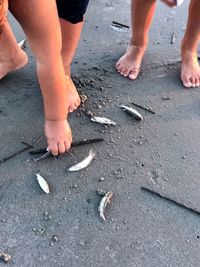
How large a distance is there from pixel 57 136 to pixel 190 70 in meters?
0.91

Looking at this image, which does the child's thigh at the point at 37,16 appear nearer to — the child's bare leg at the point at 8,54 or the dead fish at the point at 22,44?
the child's bare leg at the point at 8,54

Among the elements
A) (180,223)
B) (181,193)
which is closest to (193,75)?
(181,193)

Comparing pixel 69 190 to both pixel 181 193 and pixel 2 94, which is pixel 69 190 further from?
pixel 2 94

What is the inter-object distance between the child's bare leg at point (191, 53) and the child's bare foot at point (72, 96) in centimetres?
60

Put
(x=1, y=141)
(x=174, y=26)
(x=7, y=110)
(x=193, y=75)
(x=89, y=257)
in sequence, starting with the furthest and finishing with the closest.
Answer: (x=174, y=26) → (x=193, y=75) → (x=7, y=110) → (x=1, y=141) → (x=89, y=257)

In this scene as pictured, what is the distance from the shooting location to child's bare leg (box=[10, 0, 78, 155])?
1.42 metres

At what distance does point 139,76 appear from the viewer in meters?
2.40

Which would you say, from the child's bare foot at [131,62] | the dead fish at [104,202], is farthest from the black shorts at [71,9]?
the dead fish at [104,202]

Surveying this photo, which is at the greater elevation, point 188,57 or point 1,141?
point 188,57

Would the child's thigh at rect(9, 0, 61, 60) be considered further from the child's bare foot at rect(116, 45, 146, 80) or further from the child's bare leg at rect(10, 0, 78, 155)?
the child's bare foot at rect(116, 45, 146, 80)

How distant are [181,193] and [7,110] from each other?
0.92m

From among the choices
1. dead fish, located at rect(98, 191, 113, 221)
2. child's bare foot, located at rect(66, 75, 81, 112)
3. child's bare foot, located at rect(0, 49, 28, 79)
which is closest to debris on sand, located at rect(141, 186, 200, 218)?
dead fish, located at rect(98, 191, 113, 221)

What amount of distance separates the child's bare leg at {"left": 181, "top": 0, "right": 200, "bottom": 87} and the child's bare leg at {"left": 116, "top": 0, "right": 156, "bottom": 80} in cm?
21

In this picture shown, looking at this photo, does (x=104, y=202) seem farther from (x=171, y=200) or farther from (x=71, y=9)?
(x=71, y=9)
